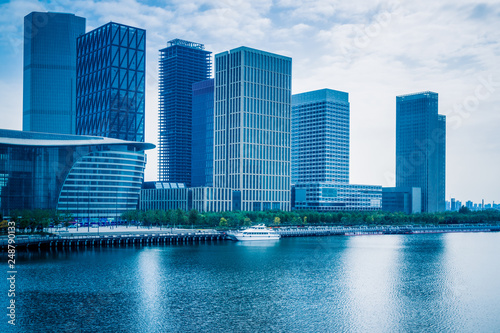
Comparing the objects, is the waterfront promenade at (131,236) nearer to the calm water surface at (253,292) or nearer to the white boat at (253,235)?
the white boat at (253,235)

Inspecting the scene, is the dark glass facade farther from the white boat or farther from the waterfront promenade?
the white boat

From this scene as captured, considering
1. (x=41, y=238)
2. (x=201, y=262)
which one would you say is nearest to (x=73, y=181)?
(x=41, y=238)

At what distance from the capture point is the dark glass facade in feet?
532

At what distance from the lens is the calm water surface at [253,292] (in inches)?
1994

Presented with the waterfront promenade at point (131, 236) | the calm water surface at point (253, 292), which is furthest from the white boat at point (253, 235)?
the calm water surface at point (253, 292)

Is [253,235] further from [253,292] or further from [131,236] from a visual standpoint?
[253,292]

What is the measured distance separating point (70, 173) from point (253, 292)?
413ft

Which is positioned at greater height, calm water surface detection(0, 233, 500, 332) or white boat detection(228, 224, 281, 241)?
white boat detection(228, 224, 281, 241)

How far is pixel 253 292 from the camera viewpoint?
210 ft

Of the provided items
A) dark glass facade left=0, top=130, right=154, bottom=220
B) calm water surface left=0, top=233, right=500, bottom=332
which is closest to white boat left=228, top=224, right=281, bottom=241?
calm water surface left=0, top=233, right=500, bottom=332

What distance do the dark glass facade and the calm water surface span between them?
242 feet

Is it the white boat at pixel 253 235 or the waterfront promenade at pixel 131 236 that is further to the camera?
the white boat at pixel 253 235

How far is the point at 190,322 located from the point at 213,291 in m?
13.9

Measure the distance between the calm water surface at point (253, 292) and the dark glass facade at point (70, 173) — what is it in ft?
242
